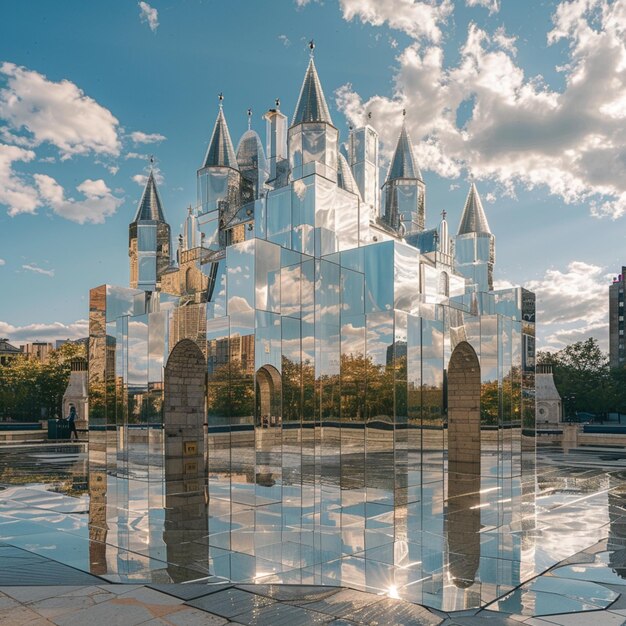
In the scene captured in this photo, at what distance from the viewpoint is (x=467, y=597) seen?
5656 mm

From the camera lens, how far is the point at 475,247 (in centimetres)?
2617

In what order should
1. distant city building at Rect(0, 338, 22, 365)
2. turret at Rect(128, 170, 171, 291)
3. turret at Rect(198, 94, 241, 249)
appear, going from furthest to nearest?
distant city building at Rect(0, 338, 22, 365) → turret at Rect(128, 170, 171, 291) → turret at Rect(198, 94, 241, 249)

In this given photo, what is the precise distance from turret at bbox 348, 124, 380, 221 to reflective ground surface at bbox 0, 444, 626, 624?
13.3 meters

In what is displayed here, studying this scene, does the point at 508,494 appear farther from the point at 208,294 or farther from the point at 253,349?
the point at 208,294

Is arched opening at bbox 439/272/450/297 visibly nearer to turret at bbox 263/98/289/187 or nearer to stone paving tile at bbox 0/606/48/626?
turret at bbox 263/98/289/187

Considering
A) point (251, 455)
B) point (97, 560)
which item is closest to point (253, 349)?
point (251, 455)

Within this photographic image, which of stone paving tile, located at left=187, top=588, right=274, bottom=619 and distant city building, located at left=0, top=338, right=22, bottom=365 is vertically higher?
Answer: distant city building, located at left=0, top=338, right=22, bottom=365

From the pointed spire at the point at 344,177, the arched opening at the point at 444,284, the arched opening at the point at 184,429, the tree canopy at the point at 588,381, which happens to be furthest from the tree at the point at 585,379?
the arched opening at the point at 184,429

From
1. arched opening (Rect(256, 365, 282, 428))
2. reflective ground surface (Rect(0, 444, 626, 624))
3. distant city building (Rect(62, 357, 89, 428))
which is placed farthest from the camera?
distant city building (Rect(62, 357, 89, 428))

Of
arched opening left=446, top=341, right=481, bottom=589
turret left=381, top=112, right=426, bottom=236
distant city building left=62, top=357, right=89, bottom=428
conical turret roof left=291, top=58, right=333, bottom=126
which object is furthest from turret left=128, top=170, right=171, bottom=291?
arched opening left=446, top=341, right=481, bottom=589

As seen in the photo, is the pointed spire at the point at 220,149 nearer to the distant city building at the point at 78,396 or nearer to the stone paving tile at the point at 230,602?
the distant city building at the point at 78,396

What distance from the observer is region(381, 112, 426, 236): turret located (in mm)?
28047

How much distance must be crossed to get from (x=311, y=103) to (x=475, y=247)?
11.8 meters

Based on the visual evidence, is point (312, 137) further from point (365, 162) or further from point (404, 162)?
point (404, 162)
